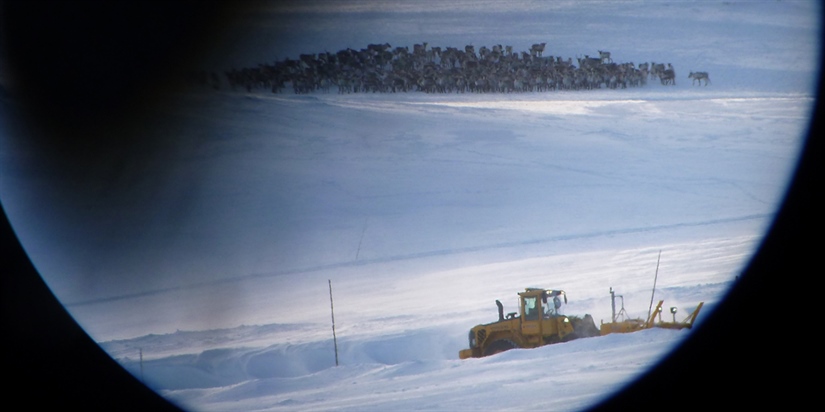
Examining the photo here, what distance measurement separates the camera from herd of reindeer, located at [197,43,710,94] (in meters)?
3.97

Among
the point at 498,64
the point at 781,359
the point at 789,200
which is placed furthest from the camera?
the point at 498,64

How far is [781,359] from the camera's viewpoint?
354 cm

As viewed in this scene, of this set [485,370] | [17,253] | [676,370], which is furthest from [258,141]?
[676,370]

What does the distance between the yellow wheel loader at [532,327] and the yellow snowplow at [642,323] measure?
8 cm

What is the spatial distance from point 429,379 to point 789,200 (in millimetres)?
1879

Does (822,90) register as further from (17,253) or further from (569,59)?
(17,253)

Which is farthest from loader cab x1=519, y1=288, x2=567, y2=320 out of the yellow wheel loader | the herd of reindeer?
the herd of reindeer

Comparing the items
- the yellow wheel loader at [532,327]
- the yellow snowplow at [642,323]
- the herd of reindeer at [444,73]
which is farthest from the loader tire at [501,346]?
the herd of reindeer at [444,73]

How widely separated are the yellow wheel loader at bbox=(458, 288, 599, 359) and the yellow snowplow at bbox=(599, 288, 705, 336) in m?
0.08

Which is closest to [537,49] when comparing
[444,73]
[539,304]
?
[444,73]

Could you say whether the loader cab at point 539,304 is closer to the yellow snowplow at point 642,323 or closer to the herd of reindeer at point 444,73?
the yellow snowplow at point 642,323

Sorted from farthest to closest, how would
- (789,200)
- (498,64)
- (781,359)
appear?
(498,64) < (789,200) < (781,359)

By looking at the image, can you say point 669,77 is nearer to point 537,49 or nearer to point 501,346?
point 537,49


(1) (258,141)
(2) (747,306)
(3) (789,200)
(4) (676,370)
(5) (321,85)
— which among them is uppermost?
(5) (321,85)
